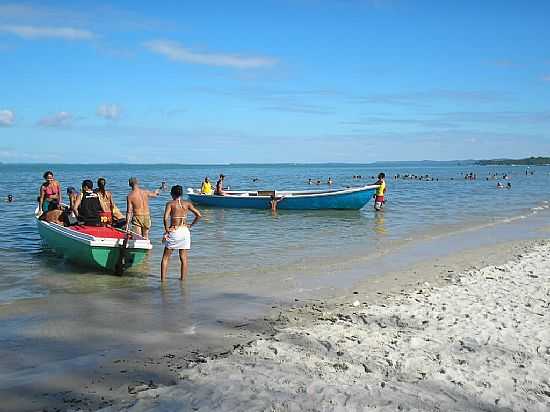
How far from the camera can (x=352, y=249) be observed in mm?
14344

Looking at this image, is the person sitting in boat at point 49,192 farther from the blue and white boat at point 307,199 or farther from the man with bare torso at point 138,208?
the blue and white boat at point 307,199

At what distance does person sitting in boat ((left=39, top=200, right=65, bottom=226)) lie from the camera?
13.2 meters

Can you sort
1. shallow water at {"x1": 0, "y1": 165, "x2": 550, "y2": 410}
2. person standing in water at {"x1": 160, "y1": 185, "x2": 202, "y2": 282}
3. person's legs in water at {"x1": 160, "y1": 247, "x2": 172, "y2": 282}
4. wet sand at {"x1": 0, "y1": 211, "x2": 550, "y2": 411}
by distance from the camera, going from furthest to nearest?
1. person's legs in water at {"x1": 160, "y1": 247, "x2": 172, "y2": 282}
2. person standing in water at {"x1": 160, "y1": 185, "x2": 202, "y2": 282}
3. shallow water at {"x1": 0, "y1": 165, "x2": 550, "y2": 410}
4. wet sand at {"x1": 0, "y1": 211, "x2": 550, "y2": 411}

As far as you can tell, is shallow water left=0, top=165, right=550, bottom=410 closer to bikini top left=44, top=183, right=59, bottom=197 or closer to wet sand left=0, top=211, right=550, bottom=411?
wet sand left=0, top=211, right=550, bottom=411

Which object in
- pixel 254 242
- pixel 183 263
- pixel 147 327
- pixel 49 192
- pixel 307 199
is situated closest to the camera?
pixel 147 327

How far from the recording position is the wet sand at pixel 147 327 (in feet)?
17.4

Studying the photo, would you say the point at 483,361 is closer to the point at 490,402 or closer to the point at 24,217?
the point at 490,402

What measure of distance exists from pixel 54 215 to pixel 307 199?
13.4 meters

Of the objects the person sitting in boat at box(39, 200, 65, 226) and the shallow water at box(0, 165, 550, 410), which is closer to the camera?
the shallow water at box(0, 165, 550, 410)

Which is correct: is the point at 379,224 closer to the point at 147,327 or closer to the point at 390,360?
the point at 147,327

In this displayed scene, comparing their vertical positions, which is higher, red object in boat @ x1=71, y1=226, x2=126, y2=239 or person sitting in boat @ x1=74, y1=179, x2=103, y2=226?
person sitting in boat @ x1=74, y1=179, x2=103, y2=226

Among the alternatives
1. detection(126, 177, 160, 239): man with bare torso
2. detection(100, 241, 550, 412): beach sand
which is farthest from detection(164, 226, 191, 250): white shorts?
detection(100, 241, 550, 412): beach sand

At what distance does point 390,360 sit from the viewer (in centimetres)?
560

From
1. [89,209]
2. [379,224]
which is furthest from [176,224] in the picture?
[379,224]
